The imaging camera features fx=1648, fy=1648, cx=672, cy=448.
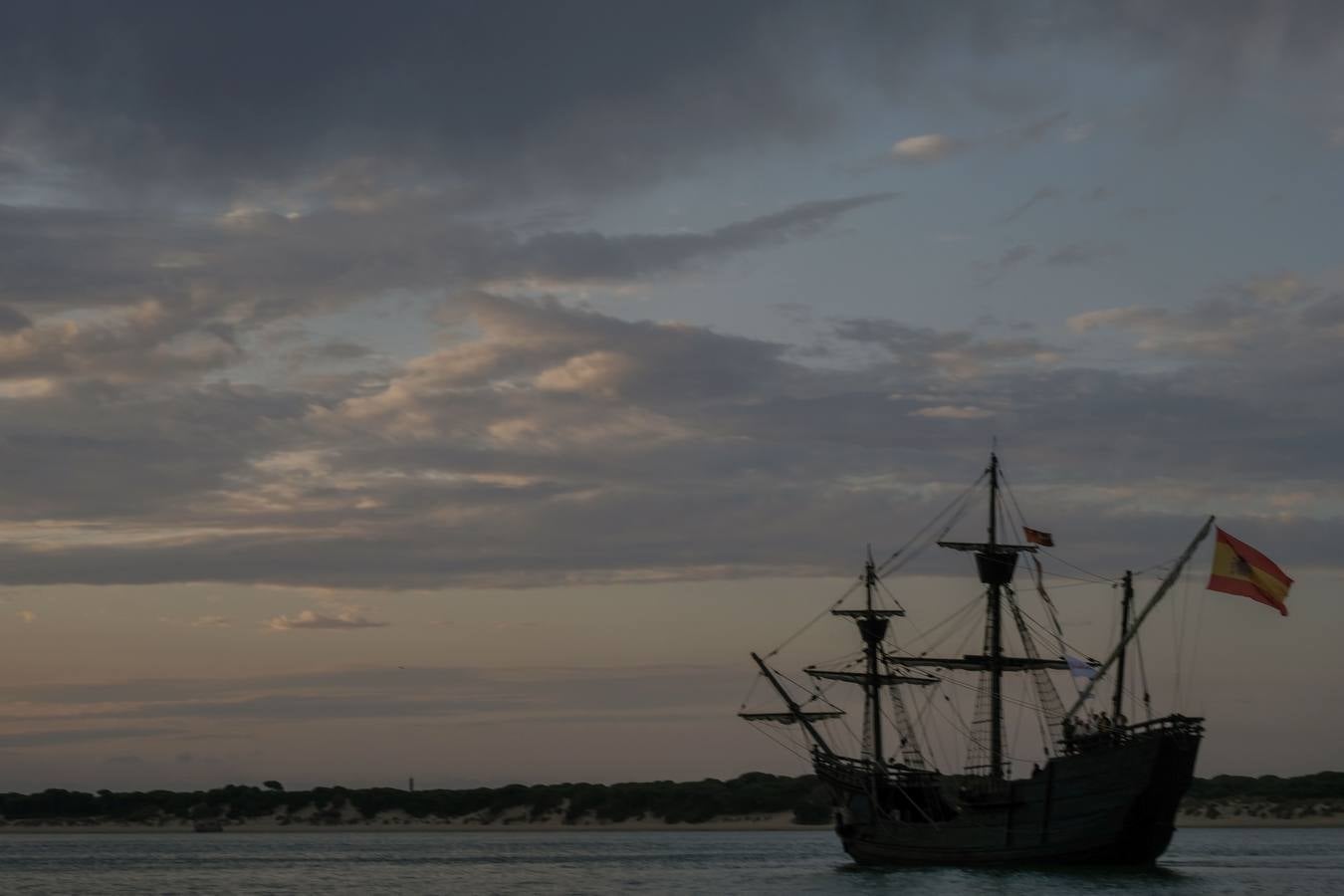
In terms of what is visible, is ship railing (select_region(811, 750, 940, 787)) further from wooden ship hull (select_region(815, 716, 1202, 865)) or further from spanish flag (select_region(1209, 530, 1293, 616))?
spanish flag (select_region(1209, 530, 1293, 616))

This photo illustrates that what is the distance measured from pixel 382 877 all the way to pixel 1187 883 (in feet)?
187

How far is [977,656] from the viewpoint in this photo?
343 feet

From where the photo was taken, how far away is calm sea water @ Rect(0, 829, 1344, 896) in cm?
8912

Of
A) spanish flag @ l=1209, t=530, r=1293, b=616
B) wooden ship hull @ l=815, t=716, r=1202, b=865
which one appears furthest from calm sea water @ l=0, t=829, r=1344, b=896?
spanish flag @ l=1209, t=530, r=1293, b=616

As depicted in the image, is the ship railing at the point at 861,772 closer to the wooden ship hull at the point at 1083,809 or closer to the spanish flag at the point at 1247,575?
the wooden ship hull at the point at 1083,809

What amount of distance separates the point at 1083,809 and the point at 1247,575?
20.8 metres

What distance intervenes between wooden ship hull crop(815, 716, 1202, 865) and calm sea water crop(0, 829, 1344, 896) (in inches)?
61.0

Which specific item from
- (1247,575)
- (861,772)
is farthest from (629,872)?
(1247,575)

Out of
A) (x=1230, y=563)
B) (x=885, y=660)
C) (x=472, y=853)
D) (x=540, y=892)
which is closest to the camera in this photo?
(x=1230, y=563)

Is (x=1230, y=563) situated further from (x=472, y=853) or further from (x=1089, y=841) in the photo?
(x=472, y=853)

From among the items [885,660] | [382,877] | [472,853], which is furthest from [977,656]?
[472,853]

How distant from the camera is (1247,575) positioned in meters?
72.7

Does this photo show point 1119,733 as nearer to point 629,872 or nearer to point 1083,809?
point 1083,809

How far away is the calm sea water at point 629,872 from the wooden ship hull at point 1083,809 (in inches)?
61.0
